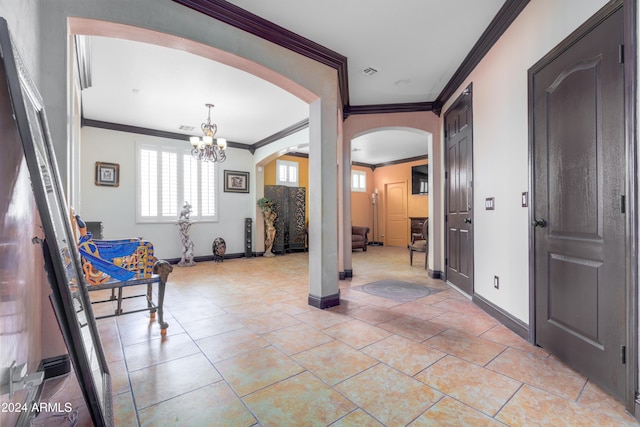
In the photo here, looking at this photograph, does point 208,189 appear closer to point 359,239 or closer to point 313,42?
point 359,239

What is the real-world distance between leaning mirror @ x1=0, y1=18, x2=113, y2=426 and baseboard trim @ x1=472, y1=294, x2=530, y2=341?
9.15 ft

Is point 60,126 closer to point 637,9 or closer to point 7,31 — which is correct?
point 7,31

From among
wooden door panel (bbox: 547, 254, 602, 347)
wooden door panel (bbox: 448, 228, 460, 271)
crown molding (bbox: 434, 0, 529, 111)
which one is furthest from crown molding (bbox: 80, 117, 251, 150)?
wooden door panel (bbox: 547, 254, 602, 347)

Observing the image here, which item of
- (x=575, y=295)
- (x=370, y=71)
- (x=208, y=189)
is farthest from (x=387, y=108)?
(x=208, y=189)

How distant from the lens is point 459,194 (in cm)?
387

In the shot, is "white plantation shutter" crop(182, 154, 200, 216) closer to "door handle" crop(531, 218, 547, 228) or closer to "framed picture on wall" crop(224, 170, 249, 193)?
"framed picture on wall" crop(224, 170, 249, 193)

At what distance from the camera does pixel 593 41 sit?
1.75 meters

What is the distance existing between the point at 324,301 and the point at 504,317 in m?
1.67

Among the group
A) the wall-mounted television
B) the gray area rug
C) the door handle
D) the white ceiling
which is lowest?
the gray area rug

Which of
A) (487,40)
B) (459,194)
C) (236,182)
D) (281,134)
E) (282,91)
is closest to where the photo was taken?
(487,40)

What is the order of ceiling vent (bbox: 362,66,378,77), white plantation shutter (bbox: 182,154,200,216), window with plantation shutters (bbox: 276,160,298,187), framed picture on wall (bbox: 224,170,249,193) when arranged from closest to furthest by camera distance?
1. ceiling vent (bbox: 362,66,378,77)
2. white plantation shutter (bbox: 182,154,200,216)
3. framed picture on wall (bbox: 224,170,249,193)
4. window with plantation shutters (bbox: 276,160,298,187)

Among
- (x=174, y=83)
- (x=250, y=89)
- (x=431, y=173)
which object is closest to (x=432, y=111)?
(x=431, y=173)

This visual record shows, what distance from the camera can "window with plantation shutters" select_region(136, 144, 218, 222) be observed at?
5984mm

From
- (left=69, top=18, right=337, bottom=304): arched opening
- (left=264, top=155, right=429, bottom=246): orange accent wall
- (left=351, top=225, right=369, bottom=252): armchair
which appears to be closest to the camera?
(left=69, top=18, right=337, bottom=304): arched opening
